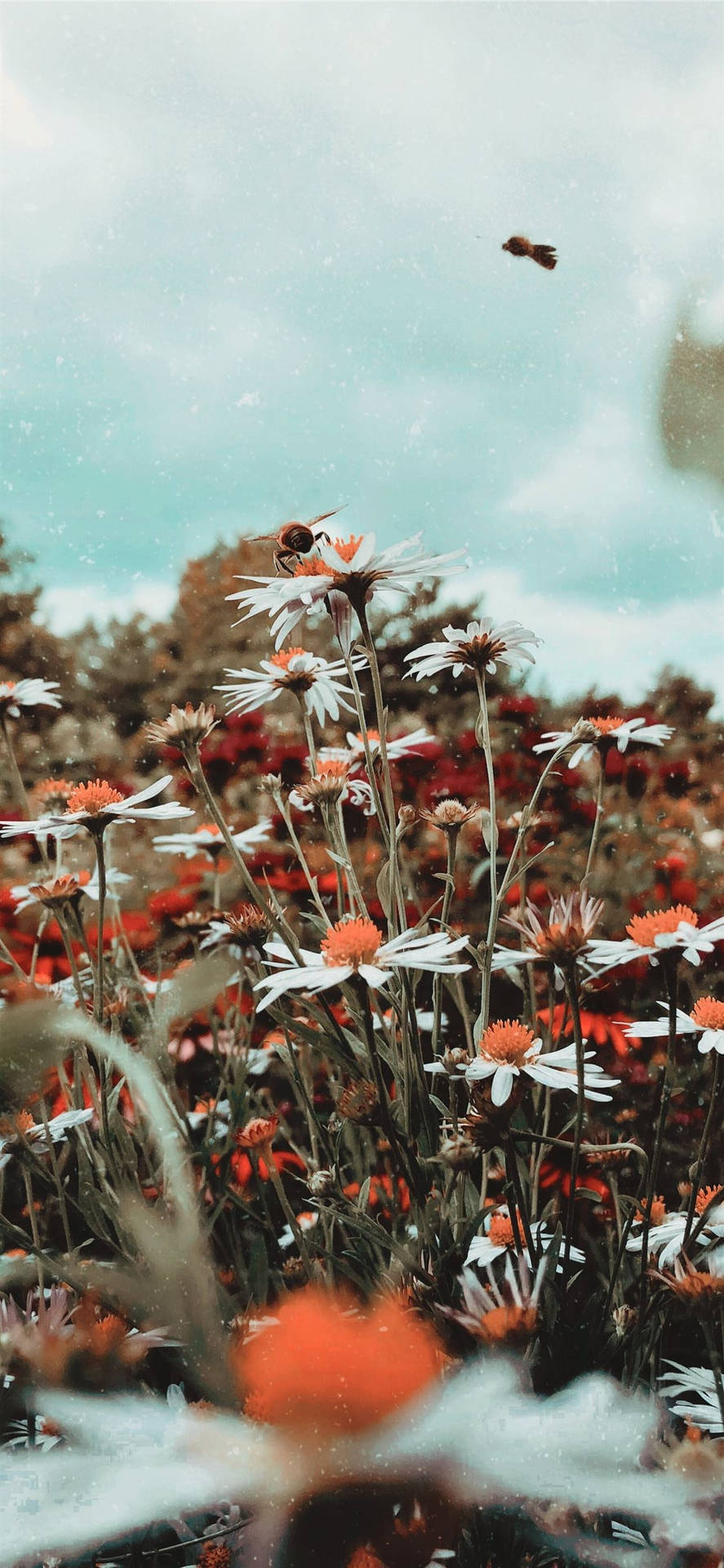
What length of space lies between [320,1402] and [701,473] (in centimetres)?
54

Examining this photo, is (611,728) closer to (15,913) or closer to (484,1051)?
(484,1051)

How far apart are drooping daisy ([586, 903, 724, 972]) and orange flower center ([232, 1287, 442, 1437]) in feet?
0.47

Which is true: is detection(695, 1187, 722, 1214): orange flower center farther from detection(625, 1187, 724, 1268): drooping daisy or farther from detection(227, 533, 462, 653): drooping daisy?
detection(227, 533, 462, 653): drooping daisy

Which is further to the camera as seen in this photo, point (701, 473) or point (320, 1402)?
point (701, 473)

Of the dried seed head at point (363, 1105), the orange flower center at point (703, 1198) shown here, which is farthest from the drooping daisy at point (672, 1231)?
the dried seed head at point (363, 1105)

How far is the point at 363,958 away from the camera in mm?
325

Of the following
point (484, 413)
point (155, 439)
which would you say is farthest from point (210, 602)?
point (484, 413)

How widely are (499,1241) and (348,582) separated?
26 centimetres

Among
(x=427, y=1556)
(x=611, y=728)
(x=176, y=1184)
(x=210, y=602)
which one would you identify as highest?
(x=210, y=602)

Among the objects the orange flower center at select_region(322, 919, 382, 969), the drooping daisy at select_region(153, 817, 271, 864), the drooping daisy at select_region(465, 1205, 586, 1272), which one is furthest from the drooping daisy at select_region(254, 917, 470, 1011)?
the drooping daisy at select_region(153, 817, 271, 864)

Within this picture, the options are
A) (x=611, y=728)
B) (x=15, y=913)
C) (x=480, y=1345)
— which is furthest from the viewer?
(x=15, y=913)

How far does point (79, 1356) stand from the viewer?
380mm

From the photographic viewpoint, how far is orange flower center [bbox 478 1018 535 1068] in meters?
0.35

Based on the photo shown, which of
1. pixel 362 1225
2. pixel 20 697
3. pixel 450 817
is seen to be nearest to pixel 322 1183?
pixel 362 1225
